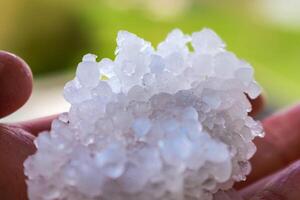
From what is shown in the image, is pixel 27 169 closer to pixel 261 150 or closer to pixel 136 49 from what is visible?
pixel 136 49

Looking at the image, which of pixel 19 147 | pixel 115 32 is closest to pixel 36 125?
pixel 19 147

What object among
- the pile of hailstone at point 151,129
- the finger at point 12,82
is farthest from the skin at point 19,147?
the pile of hailstone at point 151,129

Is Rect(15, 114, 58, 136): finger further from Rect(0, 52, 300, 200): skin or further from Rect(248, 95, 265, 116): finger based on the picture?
Rect(248, 95, 265, 116): finger

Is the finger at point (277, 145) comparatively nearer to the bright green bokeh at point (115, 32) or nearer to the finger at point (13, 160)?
the finger at point (13, 160)

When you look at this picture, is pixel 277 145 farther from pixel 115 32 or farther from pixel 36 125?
pixel 115 32

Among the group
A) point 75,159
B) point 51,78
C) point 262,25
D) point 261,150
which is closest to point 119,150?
point 75,159

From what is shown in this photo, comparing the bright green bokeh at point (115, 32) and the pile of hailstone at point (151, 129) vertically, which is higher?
the pile of hailstone at point (151, 129)

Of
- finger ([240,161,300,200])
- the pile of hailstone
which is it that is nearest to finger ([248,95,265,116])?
finger ([240,161,300,200])
